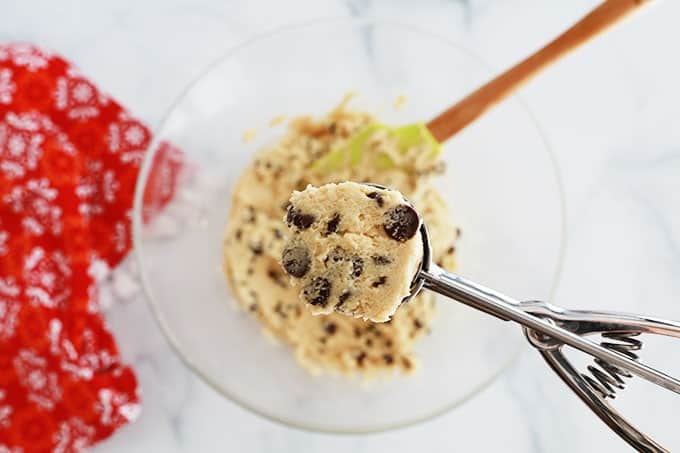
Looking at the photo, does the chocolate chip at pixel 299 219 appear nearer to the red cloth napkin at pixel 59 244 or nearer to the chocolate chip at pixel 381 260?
the chocolate chip at pixel 381 260

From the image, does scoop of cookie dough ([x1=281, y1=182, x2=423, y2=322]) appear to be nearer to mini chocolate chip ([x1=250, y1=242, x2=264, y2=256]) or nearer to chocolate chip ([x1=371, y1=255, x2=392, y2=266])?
chocolate chip ([x1=371, y1=255, x2=392, y2=266])

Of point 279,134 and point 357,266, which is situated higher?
point 279,134

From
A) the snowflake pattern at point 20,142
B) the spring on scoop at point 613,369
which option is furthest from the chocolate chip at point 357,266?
the snowflake pattern at point 20,142

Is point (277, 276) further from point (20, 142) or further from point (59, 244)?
point (20, 142)

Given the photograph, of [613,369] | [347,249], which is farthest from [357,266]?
[613,369]

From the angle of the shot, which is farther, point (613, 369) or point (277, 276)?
Answer: point (277, 276)

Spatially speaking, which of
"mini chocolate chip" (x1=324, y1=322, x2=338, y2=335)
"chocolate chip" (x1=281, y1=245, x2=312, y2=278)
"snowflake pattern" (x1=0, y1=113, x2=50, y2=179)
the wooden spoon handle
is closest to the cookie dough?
"mini chocolate chip" (x1=324, y1=322, x2=338, y2=335)

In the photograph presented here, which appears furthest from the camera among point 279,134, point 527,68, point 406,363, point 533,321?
point 279,134
